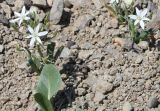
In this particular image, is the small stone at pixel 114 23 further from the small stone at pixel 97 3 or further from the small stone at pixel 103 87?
the small stone at pixel 103 87

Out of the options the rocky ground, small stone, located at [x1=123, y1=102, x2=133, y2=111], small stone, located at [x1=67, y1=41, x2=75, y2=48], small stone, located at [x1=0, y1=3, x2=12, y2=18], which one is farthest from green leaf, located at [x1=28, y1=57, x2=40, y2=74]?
small stone, located at [x1=123, y1=102, x2=133, y2=111]

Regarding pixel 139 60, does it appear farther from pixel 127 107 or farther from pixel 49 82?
pixel 49 82

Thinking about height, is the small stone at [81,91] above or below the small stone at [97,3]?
below

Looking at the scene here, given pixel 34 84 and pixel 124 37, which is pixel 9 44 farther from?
pixel 124 37

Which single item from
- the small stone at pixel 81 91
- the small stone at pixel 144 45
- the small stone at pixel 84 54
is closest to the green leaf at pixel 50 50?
the small stone at pixel 84 54

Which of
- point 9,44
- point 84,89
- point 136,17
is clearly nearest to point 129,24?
point 136,17

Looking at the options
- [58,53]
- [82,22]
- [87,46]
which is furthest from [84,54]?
[82,22]
